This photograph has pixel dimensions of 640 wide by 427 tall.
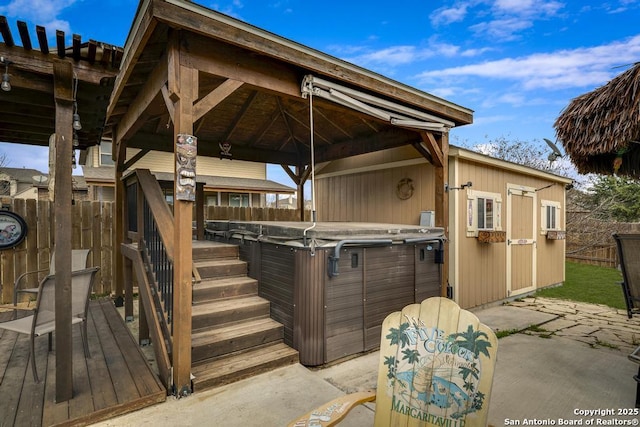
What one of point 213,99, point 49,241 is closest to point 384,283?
point 213,99

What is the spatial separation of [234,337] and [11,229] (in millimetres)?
4432

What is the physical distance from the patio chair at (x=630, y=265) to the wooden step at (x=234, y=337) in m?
3.28

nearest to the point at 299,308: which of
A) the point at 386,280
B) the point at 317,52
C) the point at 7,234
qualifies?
the point at 386,280

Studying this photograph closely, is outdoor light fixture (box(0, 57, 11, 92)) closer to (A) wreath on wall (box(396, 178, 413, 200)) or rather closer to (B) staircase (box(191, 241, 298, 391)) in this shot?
(B) staircase (box(191, 241, 298, 391))

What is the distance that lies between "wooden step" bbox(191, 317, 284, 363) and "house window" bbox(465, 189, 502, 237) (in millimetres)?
3548

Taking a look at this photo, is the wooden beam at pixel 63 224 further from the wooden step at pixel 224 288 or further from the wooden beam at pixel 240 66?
the wooden step at pixel 224 288

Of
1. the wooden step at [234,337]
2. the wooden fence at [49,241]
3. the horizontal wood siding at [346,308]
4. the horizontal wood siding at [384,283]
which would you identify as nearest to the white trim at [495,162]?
the horizontal wood siding at [384,283]

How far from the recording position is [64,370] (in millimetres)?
2254

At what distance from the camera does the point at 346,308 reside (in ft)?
10.8

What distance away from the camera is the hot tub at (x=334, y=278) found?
3.08 metres

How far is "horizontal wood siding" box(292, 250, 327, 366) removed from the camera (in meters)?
3.06

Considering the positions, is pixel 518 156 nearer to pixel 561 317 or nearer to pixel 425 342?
pixel 561 317

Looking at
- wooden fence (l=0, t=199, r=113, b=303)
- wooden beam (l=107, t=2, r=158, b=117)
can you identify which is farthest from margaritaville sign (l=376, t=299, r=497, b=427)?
wooden fence (l=0, t=199, r=113, b=303)

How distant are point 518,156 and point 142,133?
53.6 feet
